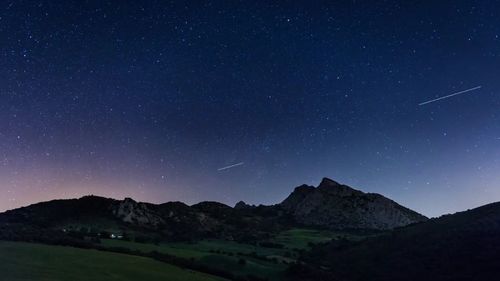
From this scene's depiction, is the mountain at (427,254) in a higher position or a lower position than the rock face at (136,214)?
lower

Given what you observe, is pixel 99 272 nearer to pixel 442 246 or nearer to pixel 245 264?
pixel 245 264

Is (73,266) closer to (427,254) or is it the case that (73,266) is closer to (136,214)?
(427,254)

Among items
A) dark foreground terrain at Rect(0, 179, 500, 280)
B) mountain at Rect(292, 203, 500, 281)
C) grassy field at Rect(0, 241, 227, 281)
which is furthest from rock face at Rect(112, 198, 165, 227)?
grassy field at Rect(0, 241, 227, 281)

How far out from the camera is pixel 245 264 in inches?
3307

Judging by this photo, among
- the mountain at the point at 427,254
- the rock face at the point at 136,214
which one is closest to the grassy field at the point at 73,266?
the mountain at the point at 427,254

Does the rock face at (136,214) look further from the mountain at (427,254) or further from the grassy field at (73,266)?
the grassy field at (73,266)

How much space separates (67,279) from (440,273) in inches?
2909

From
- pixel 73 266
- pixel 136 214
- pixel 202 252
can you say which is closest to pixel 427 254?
pixel 202 252

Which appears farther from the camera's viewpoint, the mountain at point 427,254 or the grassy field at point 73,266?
the mountain at point 427,254

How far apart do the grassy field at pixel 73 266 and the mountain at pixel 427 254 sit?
3509cm

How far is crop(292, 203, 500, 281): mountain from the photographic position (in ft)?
285

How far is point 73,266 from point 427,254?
80840mm

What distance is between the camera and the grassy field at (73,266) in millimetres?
35625

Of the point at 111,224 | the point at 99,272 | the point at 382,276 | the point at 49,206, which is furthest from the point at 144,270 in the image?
the point at 49,206
